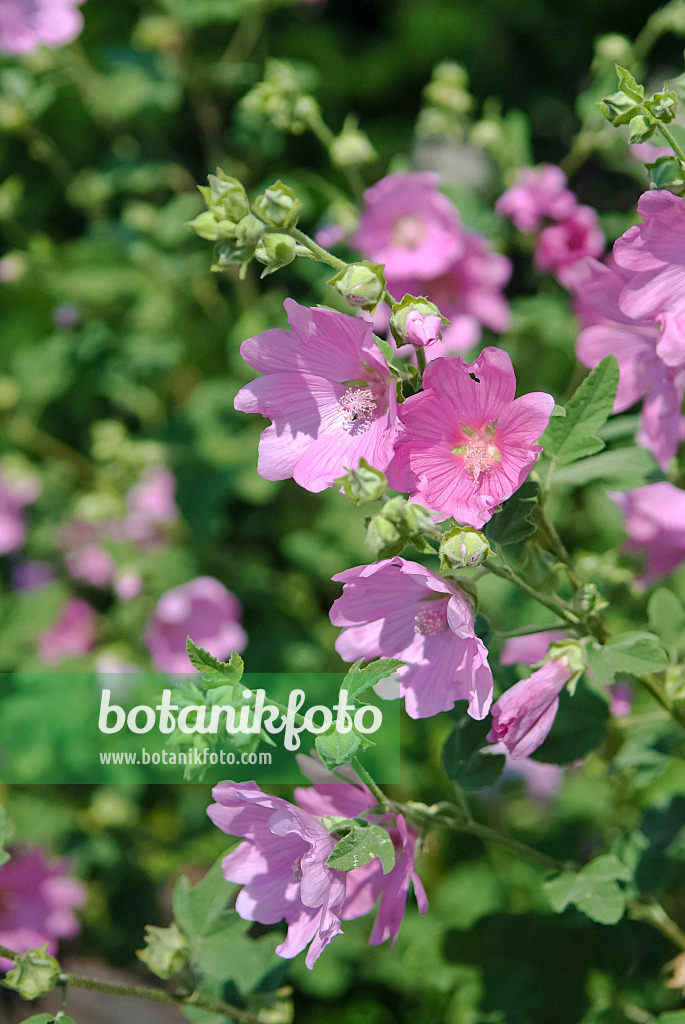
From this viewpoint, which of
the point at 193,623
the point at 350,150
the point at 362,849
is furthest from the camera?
the point at 193,623

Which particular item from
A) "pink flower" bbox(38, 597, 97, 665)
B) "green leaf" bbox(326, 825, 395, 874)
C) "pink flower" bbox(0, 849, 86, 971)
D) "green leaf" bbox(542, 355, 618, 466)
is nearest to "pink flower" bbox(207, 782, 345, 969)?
"green leaf" bbox(326, 825, 395, 874)

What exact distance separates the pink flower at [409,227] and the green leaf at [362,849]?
105cm

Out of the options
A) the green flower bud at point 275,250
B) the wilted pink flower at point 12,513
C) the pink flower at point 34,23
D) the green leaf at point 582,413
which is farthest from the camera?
the wilted pink flower at point 12,513

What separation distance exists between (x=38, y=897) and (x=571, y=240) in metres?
1.76

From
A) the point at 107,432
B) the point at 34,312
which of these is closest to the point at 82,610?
the point at 107,432

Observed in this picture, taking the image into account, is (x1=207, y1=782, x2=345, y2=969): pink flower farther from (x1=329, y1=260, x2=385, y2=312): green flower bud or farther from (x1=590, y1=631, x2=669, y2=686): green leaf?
(x1=329, y1=260, x2=385, y2=312): green flower bud

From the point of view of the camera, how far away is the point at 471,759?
1065 millimetres

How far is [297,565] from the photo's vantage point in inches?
91.8

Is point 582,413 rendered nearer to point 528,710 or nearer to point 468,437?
point 468,437

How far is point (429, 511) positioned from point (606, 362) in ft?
1.15

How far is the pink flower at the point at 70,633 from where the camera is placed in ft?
7.56

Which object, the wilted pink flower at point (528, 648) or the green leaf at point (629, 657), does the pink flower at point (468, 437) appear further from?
the wilted pink flower at point (528, 648)

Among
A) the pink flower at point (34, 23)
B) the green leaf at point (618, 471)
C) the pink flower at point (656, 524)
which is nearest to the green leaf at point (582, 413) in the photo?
the green leaf at point (618, 471)

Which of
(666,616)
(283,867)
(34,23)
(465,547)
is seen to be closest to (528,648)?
(666,616)
